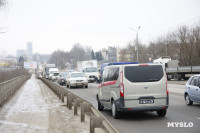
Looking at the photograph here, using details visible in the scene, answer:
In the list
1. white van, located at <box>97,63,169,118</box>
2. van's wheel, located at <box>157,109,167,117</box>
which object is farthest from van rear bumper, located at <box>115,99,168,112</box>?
van's wheel, located at <box>157,109,167,117</box>

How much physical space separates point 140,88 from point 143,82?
23 centimetres

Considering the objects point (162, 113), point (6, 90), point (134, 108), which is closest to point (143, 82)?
point (134, 108)

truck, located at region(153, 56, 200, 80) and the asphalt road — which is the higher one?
truck, located at region(153, 56, 200, 80)

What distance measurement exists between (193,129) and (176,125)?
2.94 feet

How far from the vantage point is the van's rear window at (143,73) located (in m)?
10.6

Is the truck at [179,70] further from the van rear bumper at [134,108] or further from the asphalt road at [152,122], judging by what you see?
the van rear bumper at [134,108]

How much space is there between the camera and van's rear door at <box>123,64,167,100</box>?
10.5 metres

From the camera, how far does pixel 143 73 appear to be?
35.1 feet

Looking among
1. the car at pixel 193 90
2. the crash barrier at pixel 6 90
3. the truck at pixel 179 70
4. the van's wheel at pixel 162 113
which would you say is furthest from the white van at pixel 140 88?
the truck at pixel 179 70

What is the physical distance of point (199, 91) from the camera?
1353 centimetres

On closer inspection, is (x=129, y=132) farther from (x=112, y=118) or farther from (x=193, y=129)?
(x=112, y=118)

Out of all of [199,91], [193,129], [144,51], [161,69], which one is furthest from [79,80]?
A: [144,51]

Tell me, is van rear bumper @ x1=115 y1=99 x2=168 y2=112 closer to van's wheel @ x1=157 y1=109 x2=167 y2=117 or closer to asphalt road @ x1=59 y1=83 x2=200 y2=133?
asphalt road @ x1=59 y1=83 x2=200 y2=133

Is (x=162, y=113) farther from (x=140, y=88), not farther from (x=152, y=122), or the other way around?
(x=140, y=88)
